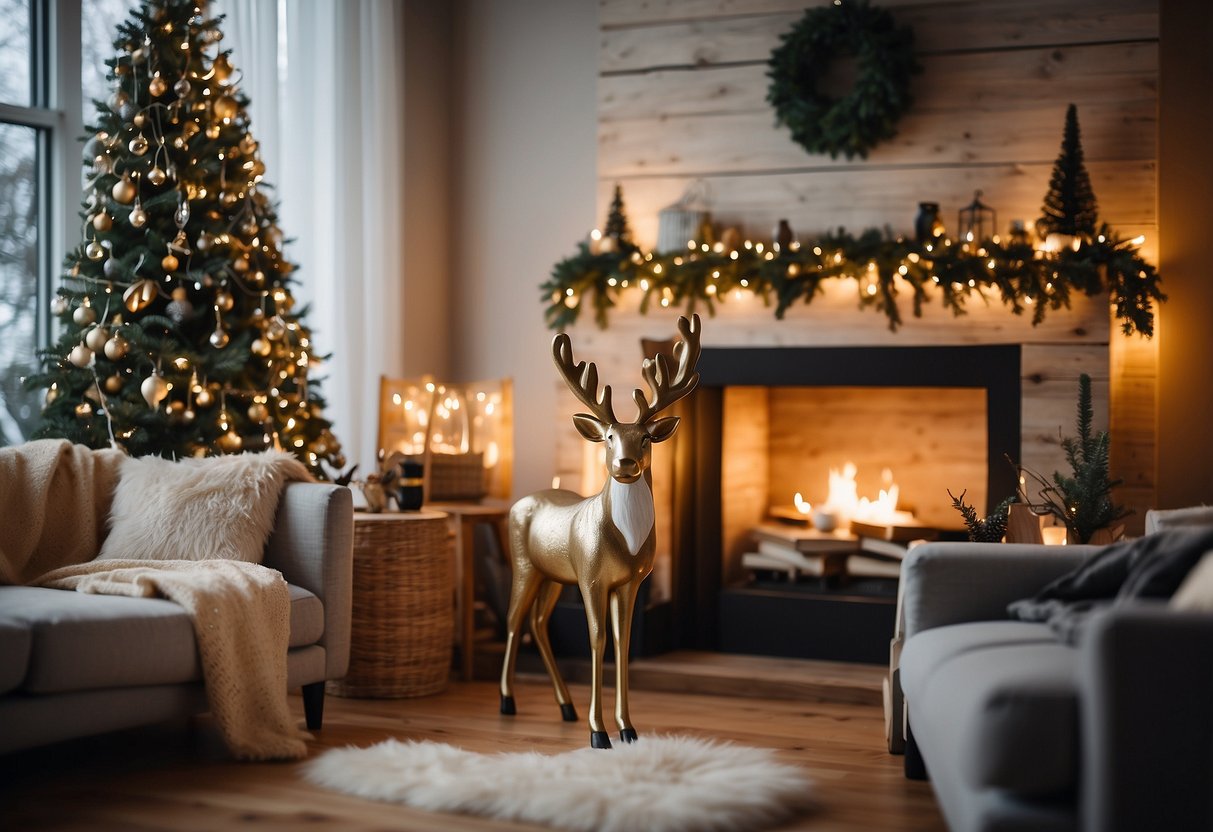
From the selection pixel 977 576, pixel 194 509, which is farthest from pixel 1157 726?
pixel 194 509

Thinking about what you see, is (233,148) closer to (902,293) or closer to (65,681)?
(65,681)

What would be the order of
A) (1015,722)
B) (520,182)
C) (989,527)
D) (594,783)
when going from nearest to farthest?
(1015,722)
(594,783)
(989,527)
(520,182)

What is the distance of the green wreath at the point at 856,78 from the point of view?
442 cm

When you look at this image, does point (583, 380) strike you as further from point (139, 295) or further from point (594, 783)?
point (139, 295)

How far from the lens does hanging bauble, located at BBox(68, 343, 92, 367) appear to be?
391 centimetres

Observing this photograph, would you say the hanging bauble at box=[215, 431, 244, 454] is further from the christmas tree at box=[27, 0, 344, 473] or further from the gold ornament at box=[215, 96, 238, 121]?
the gold ornament at box=[215, 96, 238, 121]

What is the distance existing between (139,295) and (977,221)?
274 centimetres

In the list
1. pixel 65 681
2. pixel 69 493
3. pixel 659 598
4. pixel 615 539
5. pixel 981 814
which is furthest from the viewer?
pixel 659 598

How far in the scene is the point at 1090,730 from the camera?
200cm

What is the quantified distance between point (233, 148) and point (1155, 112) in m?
3.01

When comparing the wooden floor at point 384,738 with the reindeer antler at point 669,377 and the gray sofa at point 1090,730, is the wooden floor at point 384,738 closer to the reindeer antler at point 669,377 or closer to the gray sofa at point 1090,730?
the gray sofa at point 1090,730

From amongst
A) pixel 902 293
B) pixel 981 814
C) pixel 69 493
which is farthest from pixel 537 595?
pixel 981 814

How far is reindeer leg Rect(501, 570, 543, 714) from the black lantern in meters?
1.86

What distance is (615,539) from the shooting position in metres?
3.39
